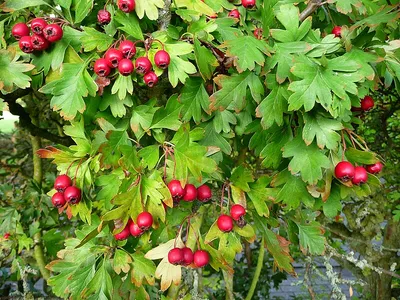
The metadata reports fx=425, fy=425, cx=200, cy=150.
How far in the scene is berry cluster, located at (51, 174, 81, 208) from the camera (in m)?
1.00

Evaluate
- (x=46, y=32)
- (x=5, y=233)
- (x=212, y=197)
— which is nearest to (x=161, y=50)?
(x=46, y=32)

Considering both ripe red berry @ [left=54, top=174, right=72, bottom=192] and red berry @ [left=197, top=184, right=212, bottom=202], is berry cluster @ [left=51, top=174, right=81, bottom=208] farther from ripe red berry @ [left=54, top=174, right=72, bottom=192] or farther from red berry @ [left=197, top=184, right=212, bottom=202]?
red berry @ [left=197, top=184, right=212, bottom=202]

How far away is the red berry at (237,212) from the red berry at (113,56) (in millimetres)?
430

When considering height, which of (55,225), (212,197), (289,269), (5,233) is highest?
(212,197)

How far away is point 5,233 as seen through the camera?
167 centimetres

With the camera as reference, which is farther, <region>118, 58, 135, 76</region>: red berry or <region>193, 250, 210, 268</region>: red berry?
<region>193, 250, 210, 268</region>: red berry

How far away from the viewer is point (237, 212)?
39.8 inches

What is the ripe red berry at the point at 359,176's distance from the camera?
99 centimetres

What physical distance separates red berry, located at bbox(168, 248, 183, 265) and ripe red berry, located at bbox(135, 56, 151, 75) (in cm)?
44

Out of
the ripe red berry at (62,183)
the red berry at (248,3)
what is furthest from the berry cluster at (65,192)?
the red berry at (248,3)

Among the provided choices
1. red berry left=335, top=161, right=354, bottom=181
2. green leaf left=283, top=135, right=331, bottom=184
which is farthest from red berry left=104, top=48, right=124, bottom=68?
red berry left=335, top=161, right=354, bottom=181

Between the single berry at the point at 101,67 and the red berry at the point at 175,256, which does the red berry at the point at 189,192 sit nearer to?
the red berry at the point at 175,256

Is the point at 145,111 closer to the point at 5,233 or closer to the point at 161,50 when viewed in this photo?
the point at 161,50

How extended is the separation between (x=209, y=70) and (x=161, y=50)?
119 millimetres
